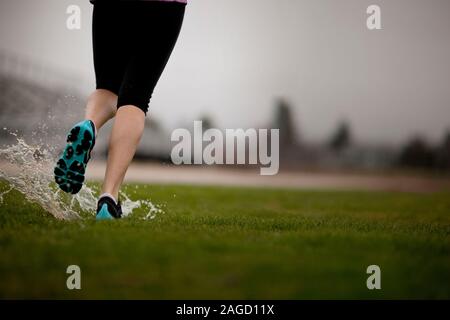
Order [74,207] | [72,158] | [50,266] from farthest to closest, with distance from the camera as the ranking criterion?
[74,207], [72,158], [50,266]

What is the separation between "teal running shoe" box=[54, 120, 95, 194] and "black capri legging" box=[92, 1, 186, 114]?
0.97ft

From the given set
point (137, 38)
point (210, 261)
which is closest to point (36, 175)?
point (137, 38)

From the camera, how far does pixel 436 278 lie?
8.22 ft

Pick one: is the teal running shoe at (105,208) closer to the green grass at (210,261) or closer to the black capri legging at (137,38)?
the green grass at (210,261)

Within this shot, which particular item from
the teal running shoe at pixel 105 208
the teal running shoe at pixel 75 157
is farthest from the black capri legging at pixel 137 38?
the teal running shoe at pixel 105 208

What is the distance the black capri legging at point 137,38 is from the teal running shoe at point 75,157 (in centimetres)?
30

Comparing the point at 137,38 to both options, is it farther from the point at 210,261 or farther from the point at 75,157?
the point at 210,261

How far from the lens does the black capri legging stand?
142 inches

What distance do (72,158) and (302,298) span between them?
1.74 m

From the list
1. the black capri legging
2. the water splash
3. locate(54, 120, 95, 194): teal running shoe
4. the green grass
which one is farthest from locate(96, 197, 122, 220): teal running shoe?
the black capri legging

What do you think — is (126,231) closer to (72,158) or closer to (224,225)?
(72,158)

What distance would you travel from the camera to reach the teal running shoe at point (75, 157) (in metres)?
3.42
